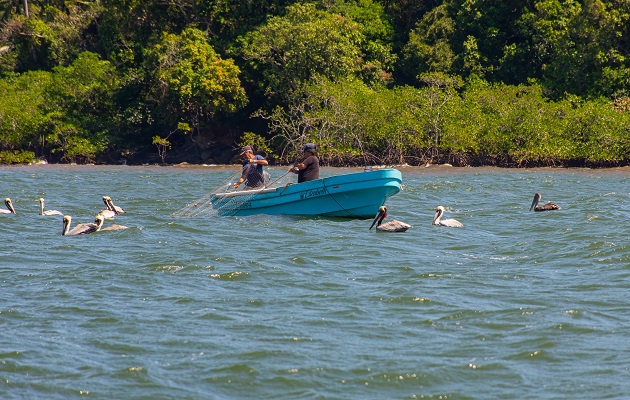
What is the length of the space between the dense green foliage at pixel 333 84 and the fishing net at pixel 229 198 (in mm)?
16378

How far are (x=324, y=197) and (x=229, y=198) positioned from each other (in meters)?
2.15

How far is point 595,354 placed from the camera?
942 cm

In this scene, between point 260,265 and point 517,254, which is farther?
point 517,254

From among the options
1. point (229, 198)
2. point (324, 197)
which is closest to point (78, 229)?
point (229, 198)

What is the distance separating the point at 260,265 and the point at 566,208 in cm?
1007

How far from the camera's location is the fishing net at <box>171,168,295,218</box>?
19.9 metres

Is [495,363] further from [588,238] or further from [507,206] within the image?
[507,206]

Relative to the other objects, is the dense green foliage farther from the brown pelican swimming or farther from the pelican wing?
the pelican wing

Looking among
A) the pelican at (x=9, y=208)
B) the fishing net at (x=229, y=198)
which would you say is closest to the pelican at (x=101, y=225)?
the fishing net at (x=229, y=198)

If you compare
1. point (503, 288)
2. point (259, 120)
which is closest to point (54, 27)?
point (259, 120)

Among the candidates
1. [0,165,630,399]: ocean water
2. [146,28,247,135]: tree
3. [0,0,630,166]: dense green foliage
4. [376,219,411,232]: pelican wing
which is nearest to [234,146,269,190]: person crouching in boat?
[0,165,630,399]: ocean water

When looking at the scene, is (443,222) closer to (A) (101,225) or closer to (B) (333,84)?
(A) (101,225)

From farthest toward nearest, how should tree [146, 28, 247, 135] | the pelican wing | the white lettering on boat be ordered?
tree [146, 28, 247, 135] → the white lettering on boat → the pelican wing

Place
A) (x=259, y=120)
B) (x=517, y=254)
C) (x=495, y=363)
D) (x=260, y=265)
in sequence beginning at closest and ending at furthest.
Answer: (x=495, y=363), (x=260, y=265), (x=517, y=254), (x=259, y=120)
